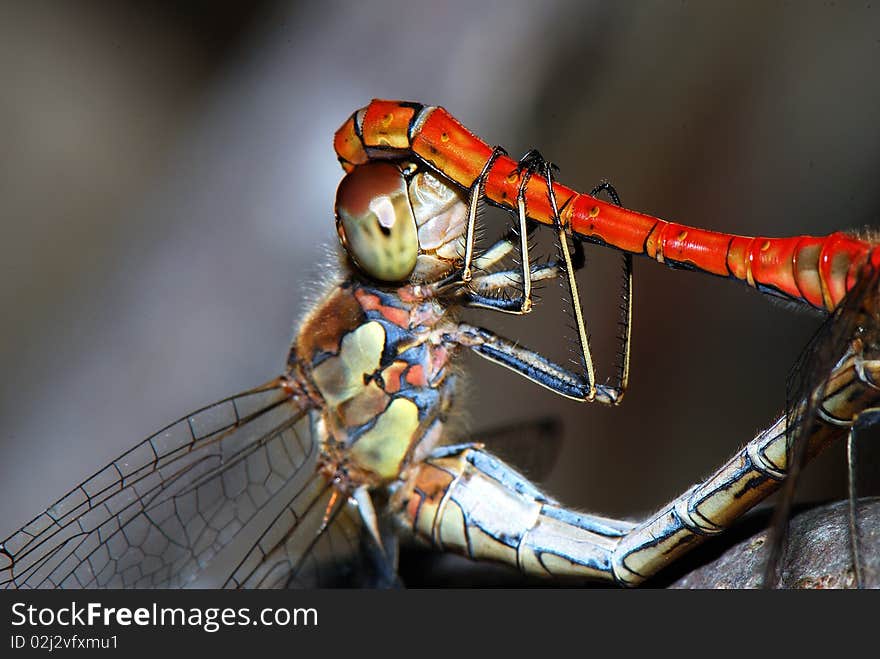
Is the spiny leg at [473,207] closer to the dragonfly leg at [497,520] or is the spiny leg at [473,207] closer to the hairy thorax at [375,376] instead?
the hairy thorax at [375,376]

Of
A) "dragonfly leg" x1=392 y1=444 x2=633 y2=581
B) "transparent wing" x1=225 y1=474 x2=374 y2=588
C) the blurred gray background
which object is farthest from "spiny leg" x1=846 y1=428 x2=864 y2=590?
"transparent wing" x1=225 y1=474 x2=374 y2=588

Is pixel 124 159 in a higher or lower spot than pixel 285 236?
higher

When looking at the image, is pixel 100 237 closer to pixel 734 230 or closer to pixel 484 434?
pixel 484 434

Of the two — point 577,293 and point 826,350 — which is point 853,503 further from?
point 577,293

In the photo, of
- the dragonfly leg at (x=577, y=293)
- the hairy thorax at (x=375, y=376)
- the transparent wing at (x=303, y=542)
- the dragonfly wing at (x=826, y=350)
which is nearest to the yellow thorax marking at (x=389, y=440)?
the hairy thorax at (x=375, y=376)

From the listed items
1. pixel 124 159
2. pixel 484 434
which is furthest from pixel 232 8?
pixel 484 434

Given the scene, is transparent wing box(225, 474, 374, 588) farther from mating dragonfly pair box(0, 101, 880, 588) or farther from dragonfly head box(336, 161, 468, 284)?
dragonfly head box(336, 161, 468, 284)

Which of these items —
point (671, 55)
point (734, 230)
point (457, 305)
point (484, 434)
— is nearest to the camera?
point (457, 305)
